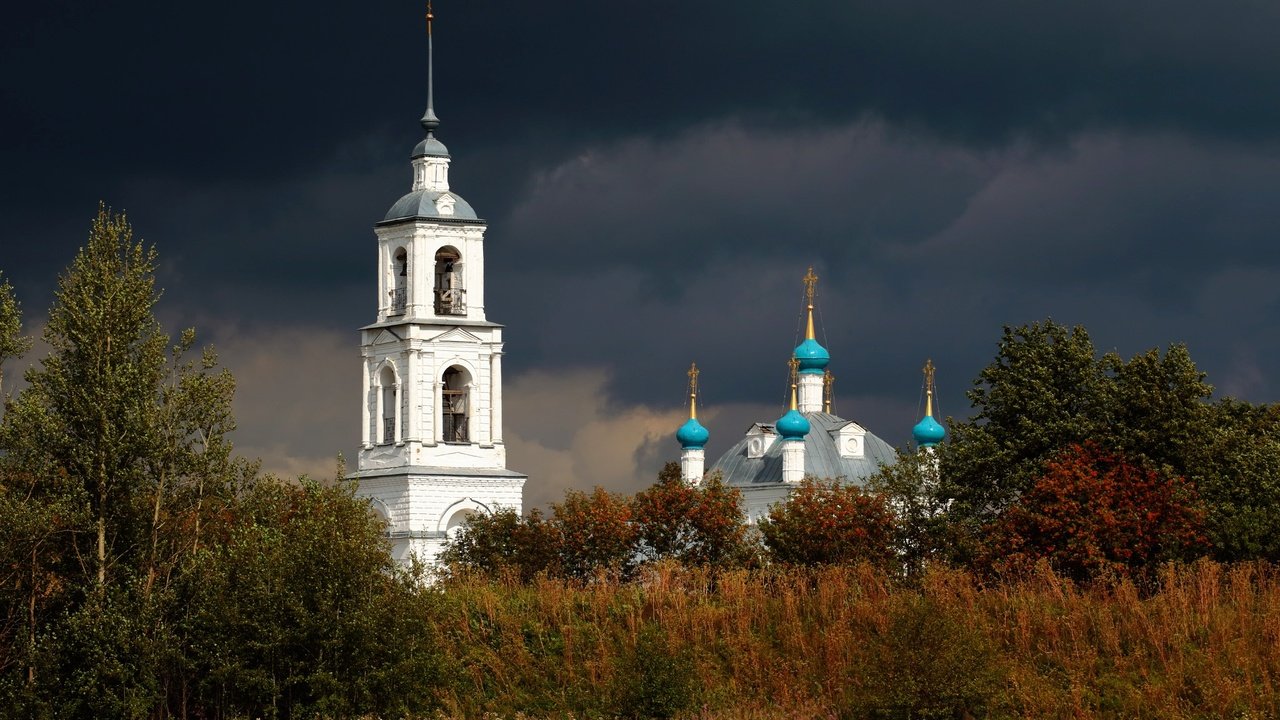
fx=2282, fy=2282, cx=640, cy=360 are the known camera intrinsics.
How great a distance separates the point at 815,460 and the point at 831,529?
192ft

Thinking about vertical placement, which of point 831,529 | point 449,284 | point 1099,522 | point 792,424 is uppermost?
point 449,284

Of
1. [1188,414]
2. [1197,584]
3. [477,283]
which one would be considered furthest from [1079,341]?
[477,283]

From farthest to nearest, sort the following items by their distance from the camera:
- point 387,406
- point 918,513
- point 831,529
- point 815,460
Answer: point 815,460 → point 387,406 → point 831,529 → point 918,513

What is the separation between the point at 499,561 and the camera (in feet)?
211

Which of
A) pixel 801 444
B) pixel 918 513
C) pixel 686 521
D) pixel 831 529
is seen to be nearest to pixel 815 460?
pixel 801 444

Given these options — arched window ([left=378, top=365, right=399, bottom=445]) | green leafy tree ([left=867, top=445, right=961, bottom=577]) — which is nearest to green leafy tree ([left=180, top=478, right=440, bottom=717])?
green leafy tree ([left=867, top=445, right=961, bottom=577])

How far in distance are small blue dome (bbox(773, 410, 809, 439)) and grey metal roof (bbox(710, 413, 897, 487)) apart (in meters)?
2.88

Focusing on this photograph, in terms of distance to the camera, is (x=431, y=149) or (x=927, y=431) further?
(x=927, y=431)

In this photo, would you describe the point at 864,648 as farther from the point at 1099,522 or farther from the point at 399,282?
the point at 399,282

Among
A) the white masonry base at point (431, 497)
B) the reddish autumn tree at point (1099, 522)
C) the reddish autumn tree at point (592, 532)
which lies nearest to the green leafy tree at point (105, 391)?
the reddish autumn tree at point (1099, 522)

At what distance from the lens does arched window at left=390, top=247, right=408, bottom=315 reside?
307 ft

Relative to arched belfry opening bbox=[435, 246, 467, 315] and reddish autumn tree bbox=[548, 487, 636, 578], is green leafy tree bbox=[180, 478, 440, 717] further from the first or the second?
arched belfry opening bbox=[435, 246, 467, 315]

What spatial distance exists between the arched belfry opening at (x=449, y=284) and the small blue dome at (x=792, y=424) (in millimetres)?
27144

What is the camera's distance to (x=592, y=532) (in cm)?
6800
